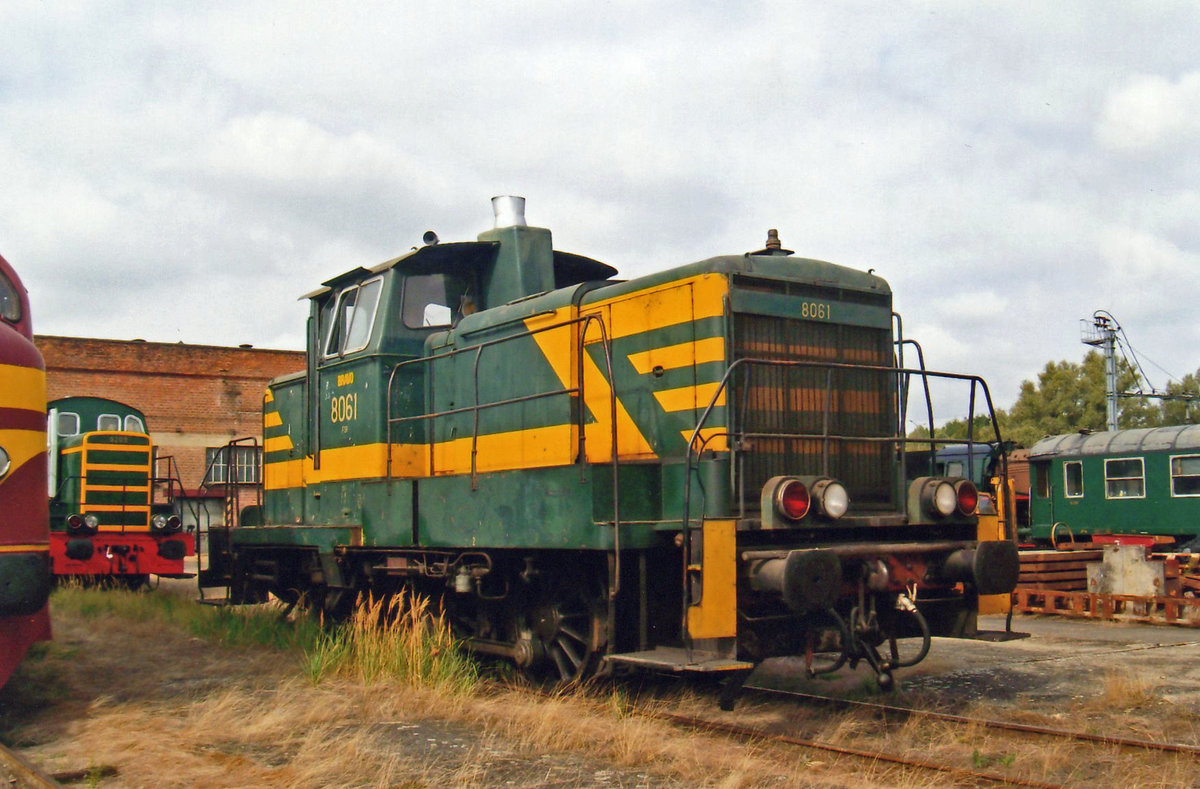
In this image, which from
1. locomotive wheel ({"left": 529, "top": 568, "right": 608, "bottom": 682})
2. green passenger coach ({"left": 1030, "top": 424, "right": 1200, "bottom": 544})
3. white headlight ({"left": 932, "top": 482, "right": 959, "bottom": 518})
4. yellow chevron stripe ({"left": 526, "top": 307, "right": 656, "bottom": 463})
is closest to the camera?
white headlight ({"left": 932, "top": 482, "right": 959, "bottom": 518})

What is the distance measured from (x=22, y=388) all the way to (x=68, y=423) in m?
10.9

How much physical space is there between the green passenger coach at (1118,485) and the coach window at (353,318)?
15.1m

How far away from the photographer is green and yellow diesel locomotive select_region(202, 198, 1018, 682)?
19.9 ft

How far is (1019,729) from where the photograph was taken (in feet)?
20.0

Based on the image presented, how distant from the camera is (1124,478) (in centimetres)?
1964

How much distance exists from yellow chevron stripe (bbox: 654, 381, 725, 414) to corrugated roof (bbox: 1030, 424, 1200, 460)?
14.9 meters

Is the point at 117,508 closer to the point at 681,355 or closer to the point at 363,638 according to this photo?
the point at 363,638

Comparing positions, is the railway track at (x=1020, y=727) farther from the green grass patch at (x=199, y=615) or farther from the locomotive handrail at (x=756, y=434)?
the green grass patch at (x=199, y=615)

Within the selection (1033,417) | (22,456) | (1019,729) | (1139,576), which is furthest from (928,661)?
(1033,417)

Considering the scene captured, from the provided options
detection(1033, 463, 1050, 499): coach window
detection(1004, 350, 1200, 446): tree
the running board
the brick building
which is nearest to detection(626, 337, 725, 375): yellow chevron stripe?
the running board

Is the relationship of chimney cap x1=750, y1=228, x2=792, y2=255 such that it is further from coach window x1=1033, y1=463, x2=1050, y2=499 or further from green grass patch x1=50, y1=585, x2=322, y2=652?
coach window x1=1033, y1=463, x2=1050, y2=499

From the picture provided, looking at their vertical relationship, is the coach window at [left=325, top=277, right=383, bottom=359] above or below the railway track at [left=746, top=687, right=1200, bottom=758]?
above

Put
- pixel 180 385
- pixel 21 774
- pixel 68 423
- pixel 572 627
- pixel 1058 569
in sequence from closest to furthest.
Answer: pixel 21 774
pixel 572 627
pixel 1058 569
pixel 68 423
pixel 180 385

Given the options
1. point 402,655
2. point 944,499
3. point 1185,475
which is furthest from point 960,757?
point 1185,475
